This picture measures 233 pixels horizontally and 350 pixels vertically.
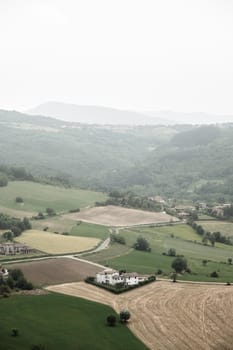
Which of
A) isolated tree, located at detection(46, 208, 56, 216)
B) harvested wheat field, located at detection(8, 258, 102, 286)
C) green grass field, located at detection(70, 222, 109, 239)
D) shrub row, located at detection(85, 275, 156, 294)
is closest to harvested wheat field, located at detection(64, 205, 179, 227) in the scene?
isolated tree, located at detection(46, 208, 56, 216)

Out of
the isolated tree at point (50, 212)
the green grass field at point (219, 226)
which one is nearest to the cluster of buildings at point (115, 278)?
the green grass field at point (219, 226)

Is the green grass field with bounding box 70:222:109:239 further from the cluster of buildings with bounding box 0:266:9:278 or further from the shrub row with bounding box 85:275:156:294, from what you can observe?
the cluster of buildings with bounding box 0:266:9:278

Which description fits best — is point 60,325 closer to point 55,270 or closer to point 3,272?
point 3,272

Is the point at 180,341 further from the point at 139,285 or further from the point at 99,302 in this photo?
the point at 139,285

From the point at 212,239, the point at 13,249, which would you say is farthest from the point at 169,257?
the point at 13,249

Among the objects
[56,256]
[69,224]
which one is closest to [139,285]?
[56,256]
